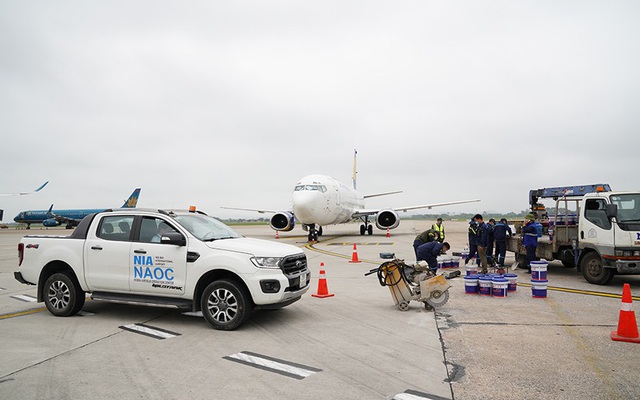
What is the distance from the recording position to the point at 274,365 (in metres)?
5.11

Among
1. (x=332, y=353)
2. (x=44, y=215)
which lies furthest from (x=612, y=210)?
(x=44, y=215)

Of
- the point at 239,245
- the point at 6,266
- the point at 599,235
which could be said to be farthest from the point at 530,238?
the point at 6,266

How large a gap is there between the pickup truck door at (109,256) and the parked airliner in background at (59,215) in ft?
160

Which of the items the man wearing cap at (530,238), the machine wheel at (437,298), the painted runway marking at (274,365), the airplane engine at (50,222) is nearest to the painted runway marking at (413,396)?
the painted runway marking at (274,365)

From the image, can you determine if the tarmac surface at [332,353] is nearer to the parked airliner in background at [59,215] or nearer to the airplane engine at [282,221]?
the airplane engine at [282,221]

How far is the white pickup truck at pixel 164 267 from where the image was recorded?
667 centimetres

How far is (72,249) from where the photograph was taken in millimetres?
7574

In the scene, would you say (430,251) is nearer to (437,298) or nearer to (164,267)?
(437,298)

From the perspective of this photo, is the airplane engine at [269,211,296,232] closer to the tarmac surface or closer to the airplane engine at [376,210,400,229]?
the airplane engine at [376,210,400,229]

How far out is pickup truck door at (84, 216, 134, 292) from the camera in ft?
23.7

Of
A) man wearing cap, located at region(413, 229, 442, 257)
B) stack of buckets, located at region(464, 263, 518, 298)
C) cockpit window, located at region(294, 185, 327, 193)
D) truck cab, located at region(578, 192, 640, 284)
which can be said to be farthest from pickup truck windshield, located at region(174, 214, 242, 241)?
cockpit window, located at region(294, 185, 327, 193)

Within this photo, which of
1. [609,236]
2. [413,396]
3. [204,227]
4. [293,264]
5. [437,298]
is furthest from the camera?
[609,236]

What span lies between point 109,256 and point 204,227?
1.62 metres

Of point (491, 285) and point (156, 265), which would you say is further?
point (491, 285)
